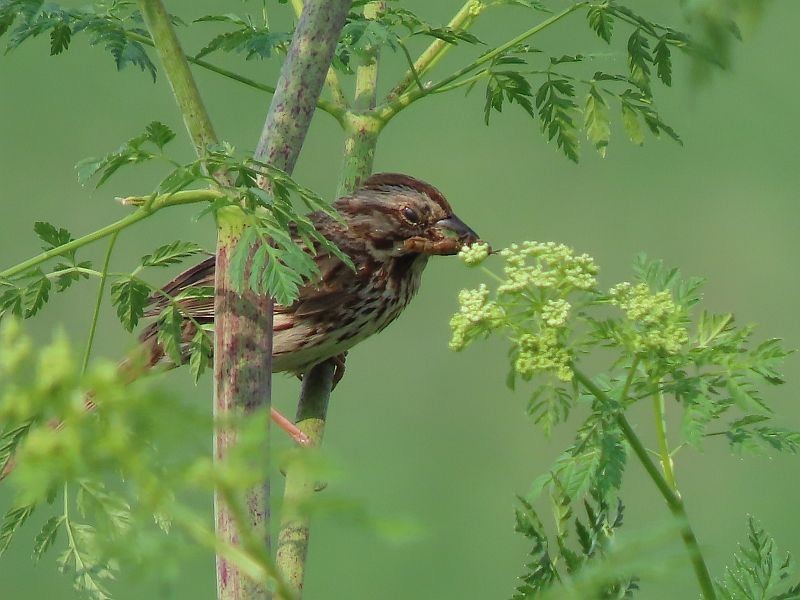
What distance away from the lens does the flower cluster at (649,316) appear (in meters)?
1.81

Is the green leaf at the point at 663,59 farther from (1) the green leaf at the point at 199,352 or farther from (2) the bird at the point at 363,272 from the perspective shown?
(2) the bird at the point at 363,272

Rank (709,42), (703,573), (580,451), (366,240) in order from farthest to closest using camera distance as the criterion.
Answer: (366,240) → (580,451) → (703,573) → (709,42)

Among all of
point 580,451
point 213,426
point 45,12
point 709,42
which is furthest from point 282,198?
point 213,426

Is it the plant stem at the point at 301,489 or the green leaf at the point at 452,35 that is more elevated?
the green leaf at the point at 452,35

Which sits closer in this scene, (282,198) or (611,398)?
(282,198)

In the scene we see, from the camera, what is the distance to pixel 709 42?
896 millimetres

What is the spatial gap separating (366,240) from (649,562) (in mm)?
3188

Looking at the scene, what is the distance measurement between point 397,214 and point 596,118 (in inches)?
53.7

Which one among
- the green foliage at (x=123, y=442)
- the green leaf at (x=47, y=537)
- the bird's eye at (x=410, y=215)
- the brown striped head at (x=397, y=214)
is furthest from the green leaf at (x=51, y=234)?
the bird's eye at (x=410, y=215)

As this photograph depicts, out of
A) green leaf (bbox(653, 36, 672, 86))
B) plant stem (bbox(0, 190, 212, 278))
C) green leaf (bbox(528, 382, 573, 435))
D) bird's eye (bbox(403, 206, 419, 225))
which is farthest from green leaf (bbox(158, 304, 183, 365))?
bird's eye (bbox(403, 206, 419, 225))

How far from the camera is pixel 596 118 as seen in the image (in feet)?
8.57

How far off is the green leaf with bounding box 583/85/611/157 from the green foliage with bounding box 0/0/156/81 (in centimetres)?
86

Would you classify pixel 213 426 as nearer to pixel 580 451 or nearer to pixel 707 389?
pixel 580 451

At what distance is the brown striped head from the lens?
12.5 feet
